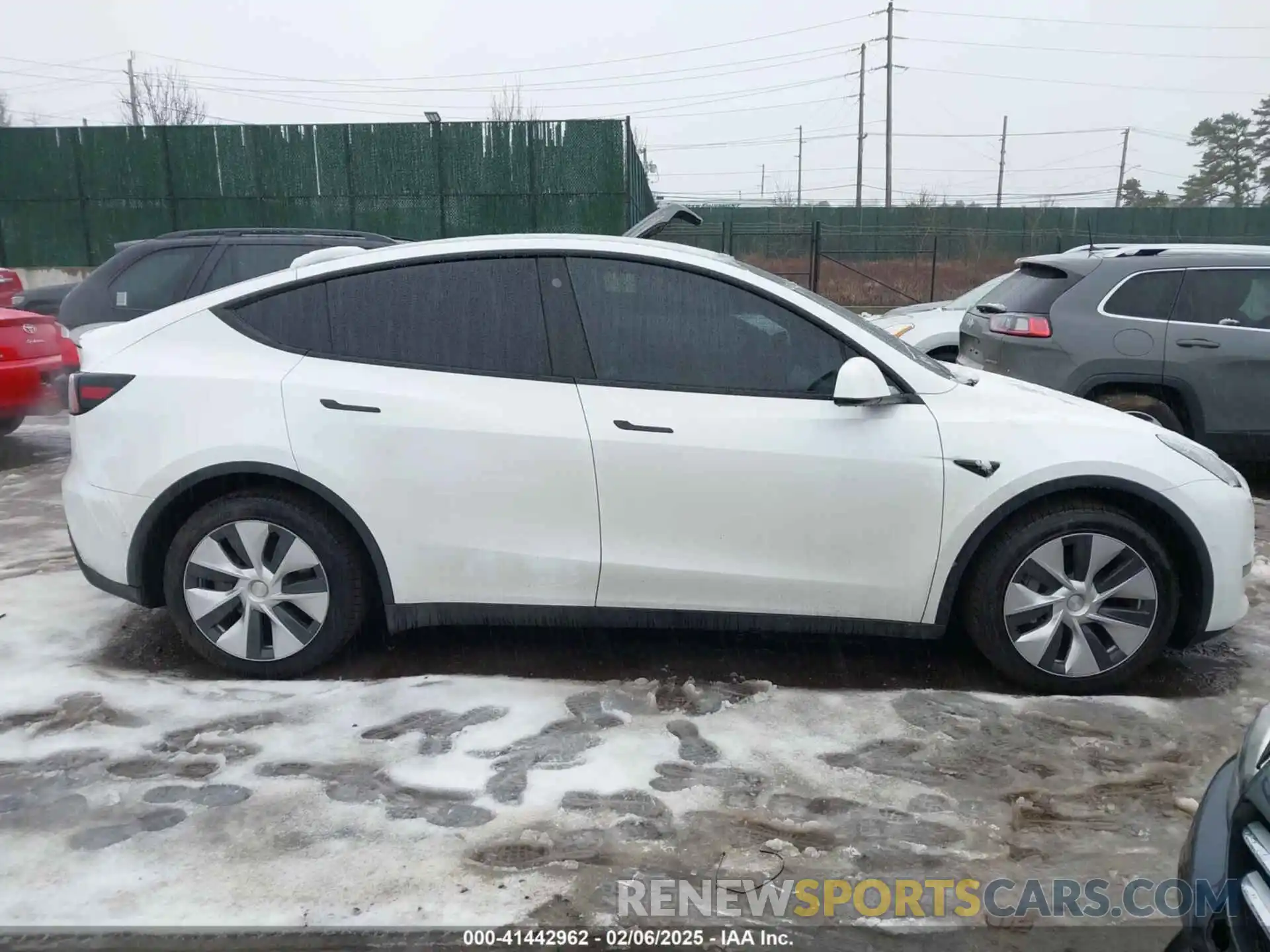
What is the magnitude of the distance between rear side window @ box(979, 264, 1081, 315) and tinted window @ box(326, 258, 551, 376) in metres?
4.40

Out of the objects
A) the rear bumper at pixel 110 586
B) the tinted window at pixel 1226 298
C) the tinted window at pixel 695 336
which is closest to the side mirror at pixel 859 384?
the tinted window at pixel 695 336

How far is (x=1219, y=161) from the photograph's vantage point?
6038 centimetres

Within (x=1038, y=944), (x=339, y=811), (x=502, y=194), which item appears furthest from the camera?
(x=502, y=194)

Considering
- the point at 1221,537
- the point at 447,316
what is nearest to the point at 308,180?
the point at 447,316

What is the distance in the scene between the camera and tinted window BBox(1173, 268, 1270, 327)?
6.66 m

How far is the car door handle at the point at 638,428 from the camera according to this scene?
3582mm

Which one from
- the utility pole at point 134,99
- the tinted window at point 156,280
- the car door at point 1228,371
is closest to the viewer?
the car door at point 1228,371

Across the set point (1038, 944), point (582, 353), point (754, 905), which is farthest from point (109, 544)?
point (1038, 944)

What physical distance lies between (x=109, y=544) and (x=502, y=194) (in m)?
16.2

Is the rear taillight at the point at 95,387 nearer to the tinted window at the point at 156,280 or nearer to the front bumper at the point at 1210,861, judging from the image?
the front bumper at the point at 1210,861

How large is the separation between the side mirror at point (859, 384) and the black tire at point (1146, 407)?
12.6 ft

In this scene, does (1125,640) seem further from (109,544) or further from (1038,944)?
(109,544)

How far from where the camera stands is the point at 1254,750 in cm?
201

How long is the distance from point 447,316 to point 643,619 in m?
1.38
